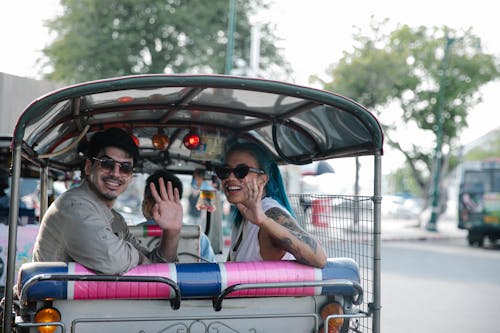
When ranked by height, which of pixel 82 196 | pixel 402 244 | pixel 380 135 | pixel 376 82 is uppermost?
pixel 376 82

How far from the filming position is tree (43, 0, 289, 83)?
64.9 feet

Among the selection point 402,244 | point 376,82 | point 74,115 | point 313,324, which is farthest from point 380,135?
point 376,82

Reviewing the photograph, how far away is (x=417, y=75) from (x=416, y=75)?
0.25ft

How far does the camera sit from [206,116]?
4531 mm

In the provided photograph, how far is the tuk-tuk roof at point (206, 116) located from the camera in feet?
9.56

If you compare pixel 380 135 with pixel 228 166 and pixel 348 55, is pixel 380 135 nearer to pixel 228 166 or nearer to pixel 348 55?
pixel 228 166

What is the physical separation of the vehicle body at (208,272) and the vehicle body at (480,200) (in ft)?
48.1

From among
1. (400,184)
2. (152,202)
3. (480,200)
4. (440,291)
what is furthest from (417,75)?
(400,184)

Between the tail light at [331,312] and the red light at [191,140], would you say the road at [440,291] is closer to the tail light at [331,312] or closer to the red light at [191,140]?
the red light at [191,140]

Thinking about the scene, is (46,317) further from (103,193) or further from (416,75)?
(416,75)

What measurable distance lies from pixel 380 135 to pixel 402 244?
678 inches

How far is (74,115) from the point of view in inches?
153

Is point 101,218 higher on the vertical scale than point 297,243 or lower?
higher

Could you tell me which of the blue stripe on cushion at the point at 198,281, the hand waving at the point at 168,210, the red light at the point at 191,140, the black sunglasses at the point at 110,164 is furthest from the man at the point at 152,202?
the blue stripe on cushion at the point at 198,281
